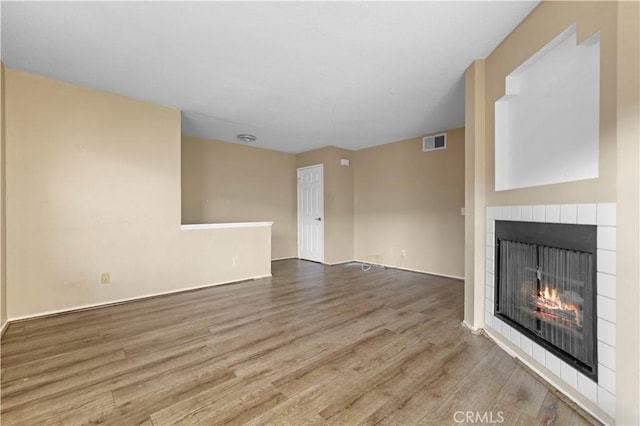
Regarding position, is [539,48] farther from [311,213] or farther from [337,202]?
[311,213]

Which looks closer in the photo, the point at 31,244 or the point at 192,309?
the point at 31,244

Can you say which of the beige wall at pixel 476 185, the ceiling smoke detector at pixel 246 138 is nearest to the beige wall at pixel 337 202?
the ceiling smoke detector at pixel 246 138

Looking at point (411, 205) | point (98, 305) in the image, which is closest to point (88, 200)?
point (98, 305)

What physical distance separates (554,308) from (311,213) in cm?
464

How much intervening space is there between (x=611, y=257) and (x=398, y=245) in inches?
154

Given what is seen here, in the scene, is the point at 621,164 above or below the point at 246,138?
below

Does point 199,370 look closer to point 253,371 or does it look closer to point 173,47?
point 253,371

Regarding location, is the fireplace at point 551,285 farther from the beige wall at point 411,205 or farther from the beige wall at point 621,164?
the beige wall at point 411,205

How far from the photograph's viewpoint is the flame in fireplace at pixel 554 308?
163 centimetres

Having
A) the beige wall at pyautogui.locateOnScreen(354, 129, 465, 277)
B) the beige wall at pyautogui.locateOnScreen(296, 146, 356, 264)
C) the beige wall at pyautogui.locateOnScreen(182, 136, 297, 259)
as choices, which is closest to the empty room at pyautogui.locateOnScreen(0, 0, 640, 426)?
the beige wall at pyautogui.locateOnScreen(354, 129, 465, 277)

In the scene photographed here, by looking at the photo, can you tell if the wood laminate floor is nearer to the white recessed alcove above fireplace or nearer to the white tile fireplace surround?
the white tile fireplace surround

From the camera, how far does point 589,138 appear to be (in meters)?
1.57

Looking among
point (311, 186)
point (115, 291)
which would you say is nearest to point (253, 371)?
point (115, 291)

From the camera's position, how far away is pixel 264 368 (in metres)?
1.91
